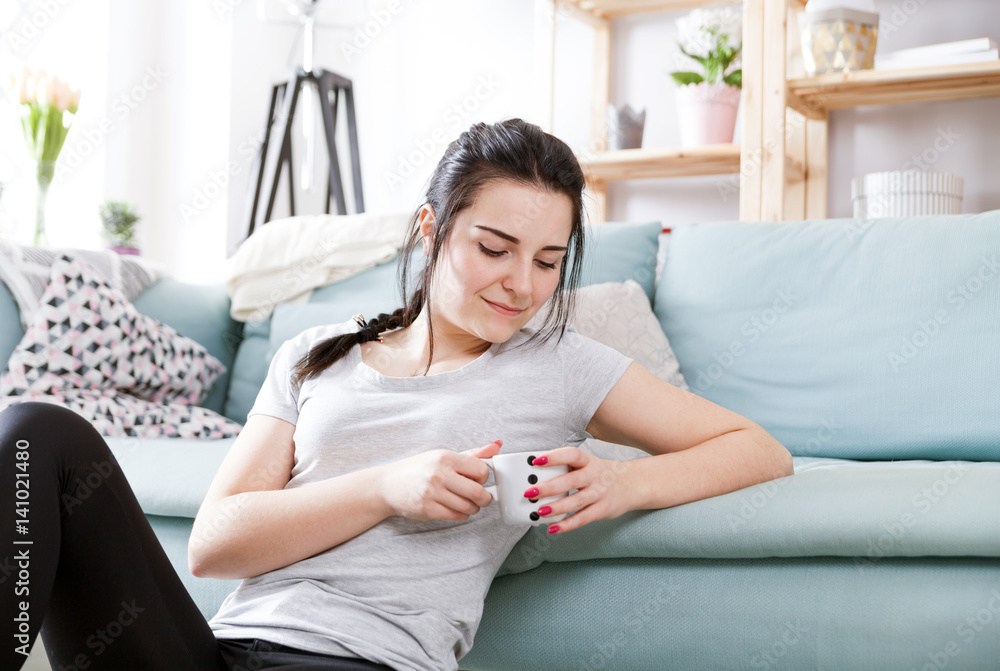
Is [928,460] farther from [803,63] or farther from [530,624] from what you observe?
[803,63]

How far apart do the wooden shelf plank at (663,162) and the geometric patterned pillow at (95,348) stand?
1141 mm

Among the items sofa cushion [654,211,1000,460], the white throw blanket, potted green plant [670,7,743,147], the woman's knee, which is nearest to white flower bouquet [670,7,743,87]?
potted green plant [670,7,743,147]

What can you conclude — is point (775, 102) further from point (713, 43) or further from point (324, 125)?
point (324, 125)

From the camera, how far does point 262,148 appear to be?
290 cm

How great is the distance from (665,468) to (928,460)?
783 millimetres

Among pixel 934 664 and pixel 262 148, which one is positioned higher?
pixel 262 148

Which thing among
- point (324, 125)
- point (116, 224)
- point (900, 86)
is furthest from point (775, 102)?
point (116, 224)

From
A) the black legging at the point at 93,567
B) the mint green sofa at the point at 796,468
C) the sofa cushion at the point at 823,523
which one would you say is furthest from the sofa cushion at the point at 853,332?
the black legging at the point at 93,567

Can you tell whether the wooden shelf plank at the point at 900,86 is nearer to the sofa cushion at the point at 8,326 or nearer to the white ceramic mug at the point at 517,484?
the white ceramic mug at the point at 517,484

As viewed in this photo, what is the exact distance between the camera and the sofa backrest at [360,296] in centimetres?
183

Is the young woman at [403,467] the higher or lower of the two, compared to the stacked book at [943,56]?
lower

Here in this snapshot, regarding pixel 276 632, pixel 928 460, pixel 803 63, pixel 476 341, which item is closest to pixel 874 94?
pixel 803 63

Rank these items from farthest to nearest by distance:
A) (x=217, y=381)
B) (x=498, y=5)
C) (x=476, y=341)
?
(x=498, y=5) → (x=217, y=381) → (x=476, y=341)

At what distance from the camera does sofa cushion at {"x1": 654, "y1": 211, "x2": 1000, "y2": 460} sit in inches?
59.0
